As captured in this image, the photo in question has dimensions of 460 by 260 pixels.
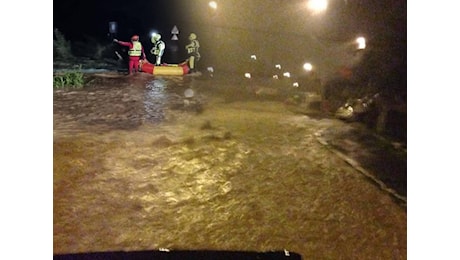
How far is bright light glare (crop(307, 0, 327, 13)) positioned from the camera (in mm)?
11688

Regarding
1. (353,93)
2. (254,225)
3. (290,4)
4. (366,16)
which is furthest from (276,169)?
(290,4)

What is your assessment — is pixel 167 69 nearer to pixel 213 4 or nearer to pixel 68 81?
pixel 68 81

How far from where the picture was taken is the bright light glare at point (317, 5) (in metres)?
11.7

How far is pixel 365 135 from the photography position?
6938 millimetres

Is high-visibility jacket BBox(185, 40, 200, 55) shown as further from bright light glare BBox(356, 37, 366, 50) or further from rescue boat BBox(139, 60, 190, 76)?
bright light glare BBox(356, 37, 366, 50)

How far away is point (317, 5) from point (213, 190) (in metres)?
8.63

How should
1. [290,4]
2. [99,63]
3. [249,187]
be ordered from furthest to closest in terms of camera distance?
[99,63] < [290,4] < [249,187]

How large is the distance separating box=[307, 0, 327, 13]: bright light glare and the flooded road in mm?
4895

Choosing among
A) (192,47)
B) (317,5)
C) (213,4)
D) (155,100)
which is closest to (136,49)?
(192,47)

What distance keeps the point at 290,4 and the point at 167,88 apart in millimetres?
4819

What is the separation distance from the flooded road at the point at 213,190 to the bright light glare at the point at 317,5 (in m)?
4.90

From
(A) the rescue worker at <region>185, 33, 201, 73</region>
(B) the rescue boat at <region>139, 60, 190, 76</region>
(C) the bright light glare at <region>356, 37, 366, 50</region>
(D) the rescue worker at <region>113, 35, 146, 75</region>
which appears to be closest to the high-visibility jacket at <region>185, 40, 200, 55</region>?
(A) the rescue worker at <region>185, 33, 201, 73</region>

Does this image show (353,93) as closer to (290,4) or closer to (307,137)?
(307,137)

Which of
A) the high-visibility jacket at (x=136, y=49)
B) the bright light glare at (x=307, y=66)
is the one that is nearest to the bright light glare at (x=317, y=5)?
the bright light glare at (x=307, y=66)
